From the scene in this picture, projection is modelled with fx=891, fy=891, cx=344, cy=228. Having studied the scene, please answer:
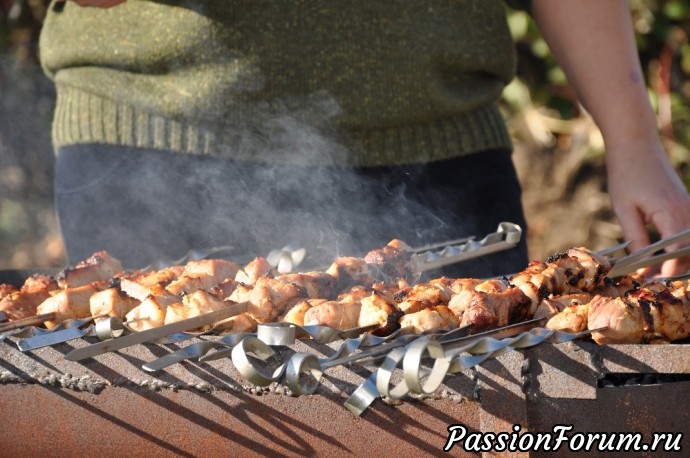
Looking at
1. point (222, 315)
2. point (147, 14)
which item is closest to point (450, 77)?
point (147, 14)

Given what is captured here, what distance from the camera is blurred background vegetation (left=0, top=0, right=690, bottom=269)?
252 inches

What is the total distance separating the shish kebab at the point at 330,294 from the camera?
192 centimetres

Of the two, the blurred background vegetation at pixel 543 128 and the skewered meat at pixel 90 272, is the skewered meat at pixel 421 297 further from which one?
the blurred background vegetation at pixel 543 128

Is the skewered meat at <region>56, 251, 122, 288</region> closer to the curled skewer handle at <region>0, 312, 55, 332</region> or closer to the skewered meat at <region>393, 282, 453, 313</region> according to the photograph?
the curled skewer handle at <region>0, 312, 55, 332</region>

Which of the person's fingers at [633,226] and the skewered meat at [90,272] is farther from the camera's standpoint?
the person's fingers at [633,226]

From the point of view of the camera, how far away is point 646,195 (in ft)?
9.05

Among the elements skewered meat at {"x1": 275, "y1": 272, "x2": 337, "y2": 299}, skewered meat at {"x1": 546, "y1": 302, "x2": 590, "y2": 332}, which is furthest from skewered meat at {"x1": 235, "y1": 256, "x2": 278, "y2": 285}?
skewered meat at {"x1": 546, "y1": 302, "x2": 590, "y2": 332}

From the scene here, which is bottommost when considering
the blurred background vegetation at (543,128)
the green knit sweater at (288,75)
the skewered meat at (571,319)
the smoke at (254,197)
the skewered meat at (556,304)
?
the blurred background vegetation at (543,128)

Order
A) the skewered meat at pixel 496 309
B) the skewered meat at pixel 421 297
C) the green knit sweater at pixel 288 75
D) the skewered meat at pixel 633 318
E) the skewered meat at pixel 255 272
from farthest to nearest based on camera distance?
the green knit sweater at pixel 288 75 → the skewered meat at pixel 255 272 → the skewered meat at pixel 421 297 → the skewered meat at pixel 496 309 → the skewered meat at pixel 633 318

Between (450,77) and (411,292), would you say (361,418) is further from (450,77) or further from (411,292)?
(450,77)

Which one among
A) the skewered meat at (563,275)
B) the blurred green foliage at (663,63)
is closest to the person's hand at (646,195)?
the skewered meat at (563,275)

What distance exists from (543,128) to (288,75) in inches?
158

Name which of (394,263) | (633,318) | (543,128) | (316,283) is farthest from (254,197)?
(543,128)

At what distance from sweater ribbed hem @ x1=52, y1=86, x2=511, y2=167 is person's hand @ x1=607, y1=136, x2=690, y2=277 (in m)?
0.58
